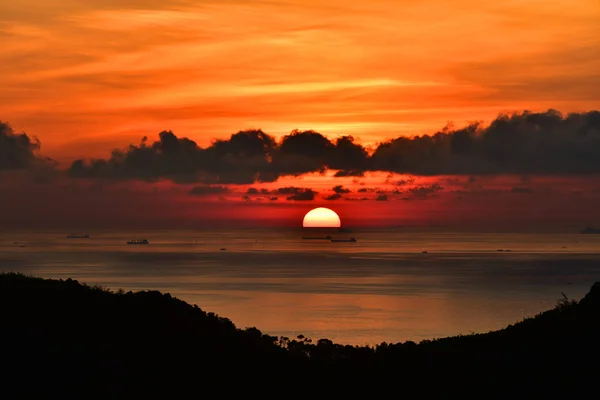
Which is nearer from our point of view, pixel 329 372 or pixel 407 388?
pixel 407 388

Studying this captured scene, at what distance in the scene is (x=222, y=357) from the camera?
34062mm

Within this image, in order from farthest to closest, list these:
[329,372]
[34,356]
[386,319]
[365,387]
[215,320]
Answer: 1. [386,319]
2. [215,320]
3. [329,372]
4. [365,387]
5. [34,356]

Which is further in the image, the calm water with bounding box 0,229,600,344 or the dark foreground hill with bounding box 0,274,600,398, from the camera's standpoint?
the calm water with bounding box 0,229,600,344

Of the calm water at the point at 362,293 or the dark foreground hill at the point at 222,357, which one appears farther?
the calm water at the point at 362,293

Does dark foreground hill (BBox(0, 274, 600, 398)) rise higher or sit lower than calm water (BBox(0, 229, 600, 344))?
higher

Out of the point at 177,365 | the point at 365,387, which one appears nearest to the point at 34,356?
the point at 177,365

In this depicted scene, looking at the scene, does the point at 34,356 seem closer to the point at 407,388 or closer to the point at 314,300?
the point at 407,388

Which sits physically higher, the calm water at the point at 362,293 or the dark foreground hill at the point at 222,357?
the dark foreground hill at the point at 222,357

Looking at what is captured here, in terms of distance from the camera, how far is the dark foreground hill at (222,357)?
29.7 meters

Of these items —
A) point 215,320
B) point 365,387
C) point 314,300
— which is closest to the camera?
point 365,387

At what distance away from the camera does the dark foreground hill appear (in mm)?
29688

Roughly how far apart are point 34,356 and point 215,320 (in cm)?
1044

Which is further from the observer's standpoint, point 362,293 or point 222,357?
point 362,293

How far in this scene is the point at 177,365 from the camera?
31938 mm
